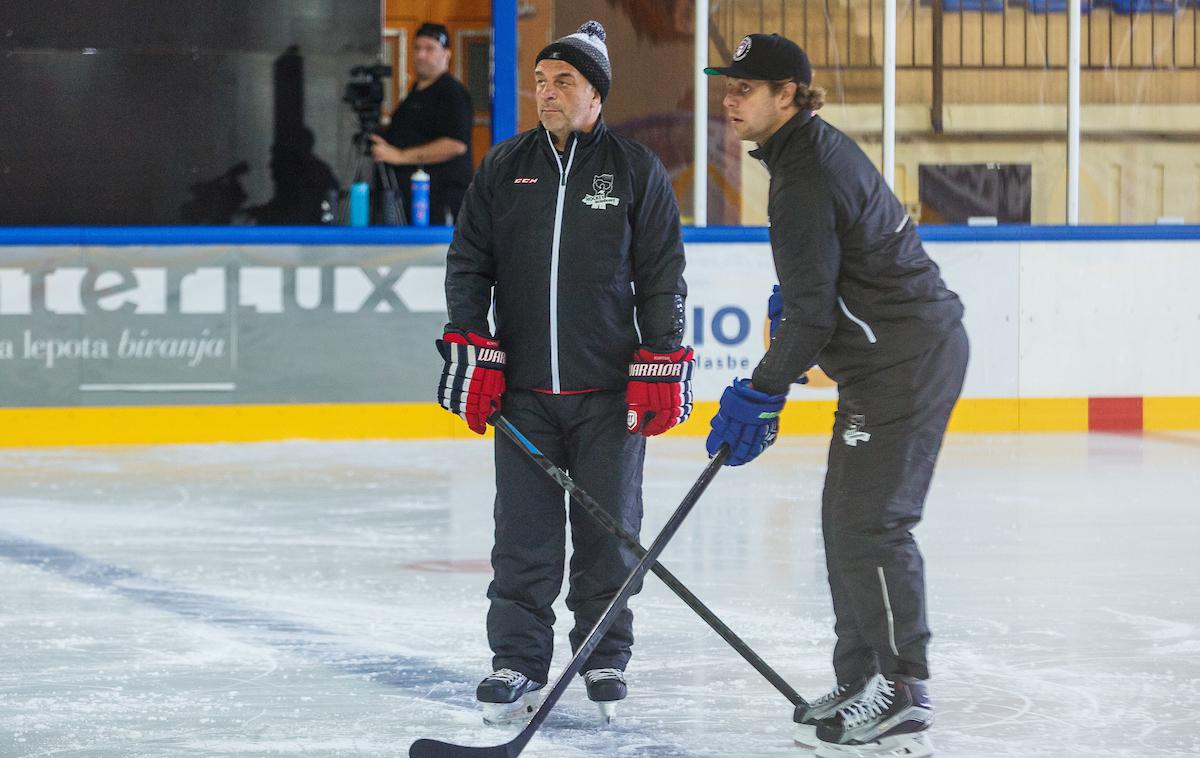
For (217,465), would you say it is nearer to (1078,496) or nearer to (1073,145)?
(1078,496)

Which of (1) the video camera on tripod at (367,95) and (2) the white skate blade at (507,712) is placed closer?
(2) the white skate blade at (507,712)

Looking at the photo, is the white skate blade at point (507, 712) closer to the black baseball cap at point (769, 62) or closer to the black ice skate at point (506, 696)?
the black ice skate at point (506, 696)

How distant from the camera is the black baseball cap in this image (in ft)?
10.7

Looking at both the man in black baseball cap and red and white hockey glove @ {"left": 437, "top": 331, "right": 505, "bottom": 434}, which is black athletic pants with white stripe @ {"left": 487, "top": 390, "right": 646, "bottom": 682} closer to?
red and white hockey glove @ {"left": 437, "top": 331, "right": 505, "bottom": 434}

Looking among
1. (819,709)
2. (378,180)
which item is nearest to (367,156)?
(378,180)

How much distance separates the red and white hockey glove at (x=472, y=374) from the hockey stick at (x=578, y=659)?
0.49 meters

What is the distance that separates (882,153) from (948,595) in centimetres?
466

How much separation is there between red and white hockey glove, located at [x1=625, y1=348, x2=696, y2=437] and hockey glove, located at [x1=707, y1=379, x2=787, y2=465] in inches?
7.9

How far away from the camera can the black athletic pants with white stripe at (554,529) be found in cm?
367

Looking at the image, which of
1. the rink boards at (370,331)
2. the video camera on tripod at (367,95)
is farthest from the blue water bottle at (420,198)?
the video camera on tripod at (367,95)

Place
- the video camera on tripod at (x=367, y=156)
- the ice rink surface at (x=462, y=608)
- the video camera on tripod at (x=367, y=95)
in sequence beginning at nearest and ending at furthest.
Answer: the ice rink surface at (x=462, y=608), the video camera on tripod at (x=367, y=156), the video camera on tripod at (x=367, y=95)

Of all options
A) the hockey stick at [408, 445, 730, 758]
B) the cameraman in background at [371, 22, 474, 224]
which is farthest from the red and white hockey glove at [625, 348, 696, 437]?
the cameraman in background at [371, 22, 474, 224]

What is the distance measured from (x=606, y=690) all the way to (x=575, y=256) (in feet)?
3.07

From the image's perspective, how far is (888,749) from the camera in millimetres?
3385
